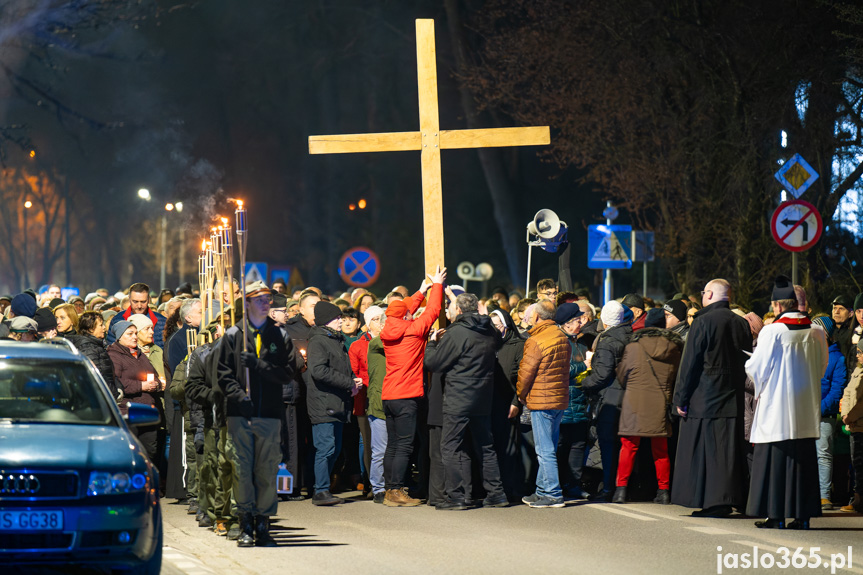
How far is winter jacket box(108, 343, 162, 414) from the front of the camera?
12.8 metres

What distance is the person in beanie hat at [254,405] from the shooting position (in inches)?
389

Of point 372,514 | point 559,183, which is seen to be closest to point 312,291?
point 372,514

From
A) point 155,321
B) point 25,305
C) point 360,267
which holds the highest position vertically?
point 360,267

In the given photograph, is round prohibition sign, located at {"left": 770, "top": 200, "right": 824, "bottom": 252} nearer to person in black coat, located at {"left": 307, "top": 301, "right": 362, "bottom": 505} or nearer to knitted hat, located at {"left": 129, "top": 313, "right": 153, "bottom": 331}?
person in black coat, located at {"left": 307, "top": 301, "right": 362, "bottom": 505}

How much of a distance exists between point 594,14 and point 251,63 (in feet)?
92.8

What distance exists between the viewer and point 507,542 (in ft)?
34.1

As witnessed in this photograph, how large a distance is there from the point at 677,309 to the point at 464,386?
3.62 m

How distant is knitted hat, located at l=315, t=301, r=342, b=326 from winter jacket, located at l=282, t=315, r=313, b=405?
264 millimetres

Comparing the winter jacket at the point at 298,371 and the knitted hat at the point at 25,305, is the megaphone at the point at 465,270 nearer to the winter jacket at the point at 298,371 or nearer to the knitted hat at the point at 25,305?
the winter jacket at the point at 298,371

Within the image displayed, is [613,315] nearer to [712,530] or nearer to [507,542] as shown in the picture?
[712,530]

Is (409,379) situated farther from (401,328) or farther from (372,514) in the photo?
(372,514)

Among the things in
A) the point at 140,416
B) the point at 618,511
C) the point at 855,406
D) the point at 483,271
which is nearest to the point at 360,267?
the point at 618,511

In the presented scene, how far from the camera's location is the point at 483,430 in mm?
12445

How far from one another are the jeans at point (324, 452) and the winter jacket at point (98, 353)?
6.56ft
